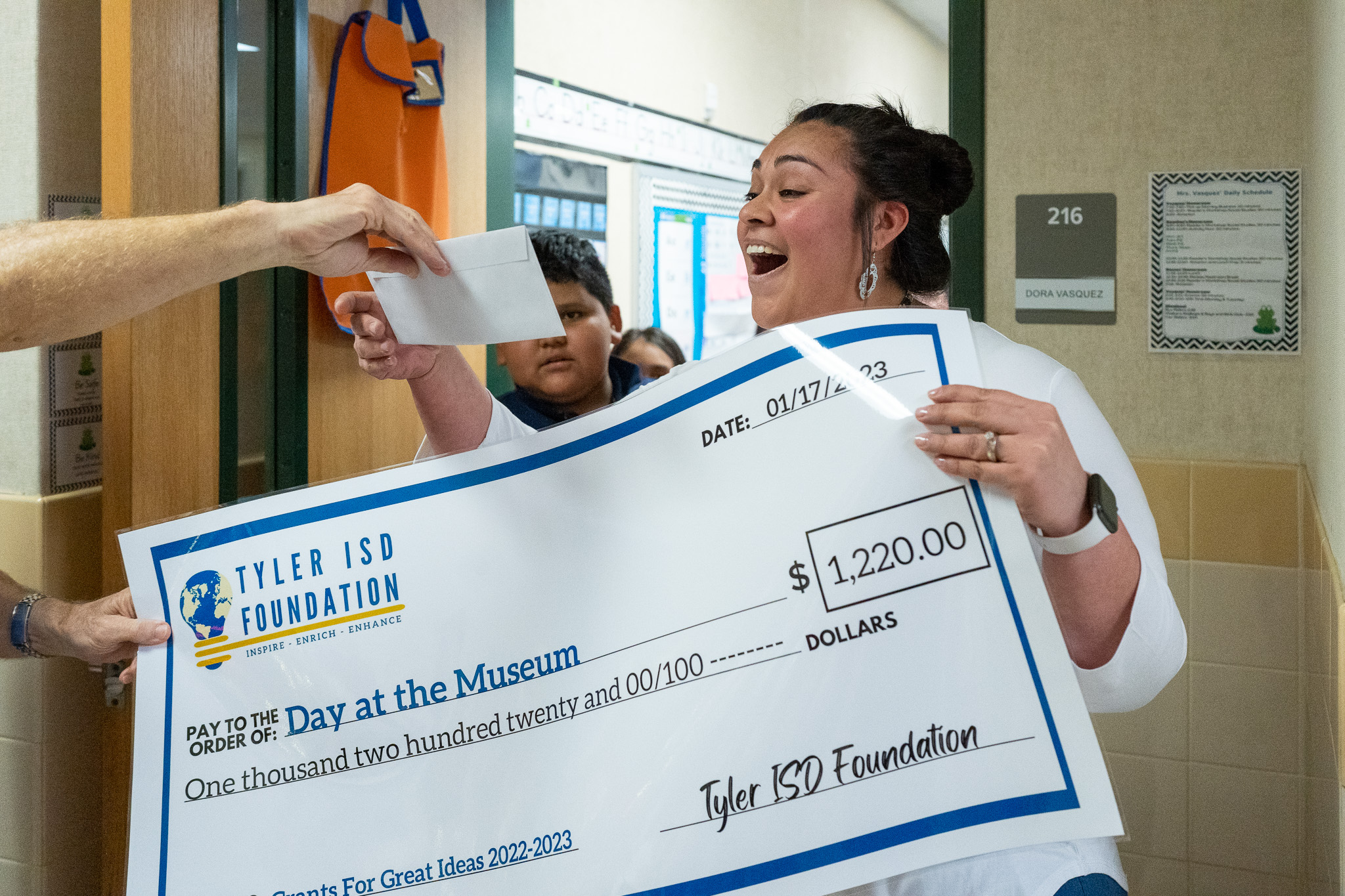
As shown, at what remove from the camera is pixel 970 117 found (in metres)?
1.98

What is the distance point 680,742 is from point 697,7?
4193mm

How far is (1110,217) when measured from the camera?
76.0 inches

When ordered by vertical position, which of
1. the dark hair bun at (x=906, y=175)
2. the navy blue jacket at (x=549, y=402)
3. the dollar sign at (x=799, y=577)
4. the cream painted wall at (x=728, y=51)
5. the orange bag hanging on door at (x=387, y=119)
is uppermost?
the cream painted wall at (x=728, y=51)

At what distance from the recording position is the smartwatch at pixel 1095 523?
3.24ft

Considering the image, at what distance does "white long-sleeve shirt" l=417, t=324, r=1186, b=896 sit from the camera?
1.06 m

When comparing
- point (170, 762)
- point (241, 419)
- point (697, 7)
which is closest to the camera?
point (170, 762)

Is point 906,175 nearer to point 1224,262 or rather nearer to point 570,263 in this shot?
point 1224,262

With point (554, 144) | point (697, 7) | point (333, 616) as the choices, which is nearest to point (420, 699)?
point (333, 616)

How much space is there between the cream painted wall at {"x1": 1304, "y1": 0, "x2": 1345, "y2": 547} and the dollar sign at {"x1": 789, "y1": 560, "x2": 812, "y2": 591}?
50cm

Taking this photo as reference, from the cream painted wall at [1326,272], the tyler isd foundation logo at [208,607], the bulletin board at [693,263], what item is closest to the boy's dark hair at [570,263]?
the tyler isd foundation logo at [208,607]

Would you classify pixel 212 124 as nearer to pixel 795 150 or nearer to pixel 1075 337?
pixel 795 150

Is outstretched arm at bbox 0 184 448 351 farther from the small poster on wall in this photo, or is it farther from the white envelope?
the small poster on wall

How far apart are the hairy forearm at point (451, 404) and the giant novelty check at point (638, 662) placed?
9.9 inches

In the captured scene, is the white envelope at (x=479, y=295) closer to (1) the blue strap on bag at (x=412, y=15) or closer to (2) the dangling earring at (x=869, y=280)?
(2) the dangling earring at (x=869, y=280)
